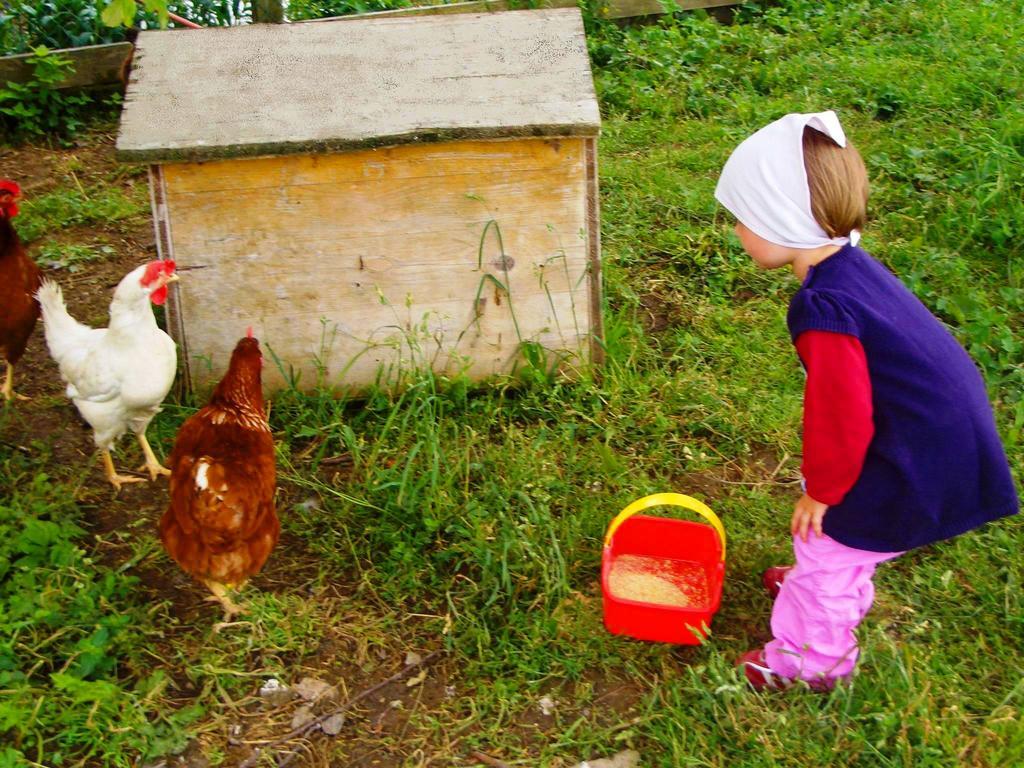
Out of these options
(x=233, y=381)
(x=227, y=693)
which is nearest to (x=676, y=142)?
(x=233, y=381)

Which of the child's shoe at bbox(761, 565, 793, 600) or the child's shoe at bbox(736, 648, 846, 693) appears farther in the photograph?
the child's shoe at bbox(761, 565, 793, 600)

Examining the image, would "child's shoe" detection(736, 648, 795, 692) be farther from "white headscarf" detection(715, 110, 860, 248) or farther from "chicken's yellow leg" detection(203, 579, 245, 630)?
"chicken's yellow leg" detection(203, 579, 245, 630)

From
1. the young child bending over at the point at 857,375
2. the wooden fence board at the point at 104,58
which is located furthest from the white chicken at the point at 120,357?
the wooden fence board at the point at 104,58

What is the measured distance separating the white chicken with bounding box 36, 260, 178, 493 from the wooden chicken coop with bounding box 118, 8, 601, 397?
11.2 inches

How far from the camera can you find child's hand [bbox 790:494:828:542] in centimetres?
247

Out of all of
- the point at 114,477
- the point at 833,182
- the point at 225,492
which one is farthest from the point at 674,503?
the point at 114,477

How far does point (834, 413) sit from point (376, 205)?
189 centimetres

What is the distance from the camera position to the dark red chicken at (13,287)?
3779 mm

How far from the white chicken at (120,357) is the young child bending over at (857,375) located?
1937 mm

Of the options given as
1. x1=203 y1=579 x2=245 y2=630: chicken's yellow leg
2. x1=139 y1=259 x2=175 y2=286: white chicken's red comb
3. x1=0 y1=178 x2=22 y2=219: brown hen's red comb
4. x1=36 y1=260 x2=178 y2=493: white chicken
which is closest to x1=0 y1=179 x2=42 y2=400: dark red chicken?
x1=0 y1=178 x2=22 y2=219: brown hen's red comb

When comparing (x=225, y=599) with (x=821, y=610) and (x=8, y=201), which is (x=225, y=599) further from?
(x=8, y=201)

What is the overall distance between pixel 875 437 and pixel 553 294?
1.59 meters

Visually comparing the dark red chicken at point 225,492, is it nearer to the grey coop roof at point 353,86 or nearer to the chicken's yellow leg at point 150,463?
the chicken's yellow leg at point 150,463

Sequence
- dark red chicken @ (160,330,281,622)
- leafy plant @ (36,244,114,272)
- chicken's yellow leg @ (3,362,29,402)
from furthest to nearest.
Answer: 1. leafy plant @ (36,244,114,272)
2. chicken's yellow leg @ (3,362,29,402)
3. dark red chicken @ (160,330,281,622)
